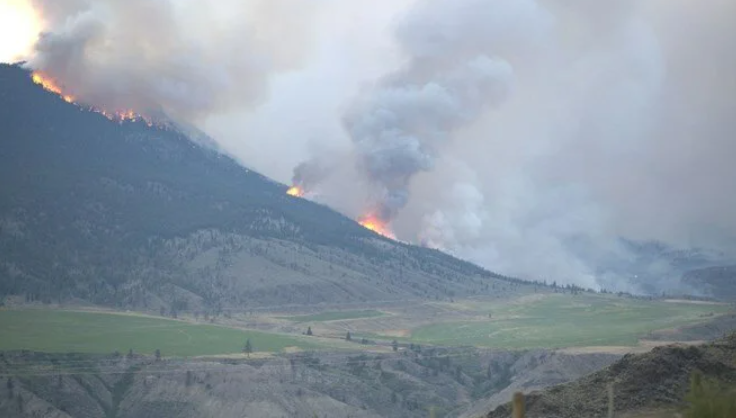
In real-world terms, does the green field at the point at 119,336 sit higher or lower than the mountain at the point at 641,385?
lower

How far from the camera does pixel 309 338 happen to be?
188 m

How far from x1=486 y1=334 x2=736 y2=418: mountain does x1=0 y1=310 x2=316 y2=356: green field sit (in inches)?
4708

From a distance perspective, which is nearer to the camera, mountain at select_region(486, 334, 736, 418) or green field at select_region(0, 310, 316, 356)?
mountain at select_region(486, 334, 736, 418)

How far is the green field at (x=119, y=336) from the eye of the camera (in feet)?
503

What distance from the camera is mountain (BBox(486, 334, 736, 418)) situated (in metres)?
40.1

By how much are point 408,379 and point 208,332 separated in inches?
2371

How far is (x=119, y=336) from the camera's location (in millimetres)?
169750

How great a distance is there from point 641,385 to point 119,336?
481ft

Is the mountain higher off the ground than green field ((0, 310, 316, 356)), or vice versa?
the mountain

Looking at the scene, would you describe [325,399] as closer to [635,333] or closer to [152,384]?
[152,384]

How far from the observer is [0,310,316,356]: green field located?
15338 centimetres

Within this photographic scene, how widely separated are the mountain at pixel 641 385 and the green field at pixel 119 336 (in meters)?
120

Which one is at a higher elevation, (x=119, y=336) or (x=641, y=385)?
(x=641, y=385)

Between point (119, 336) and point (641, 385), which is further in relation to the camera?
point (119, 336)
